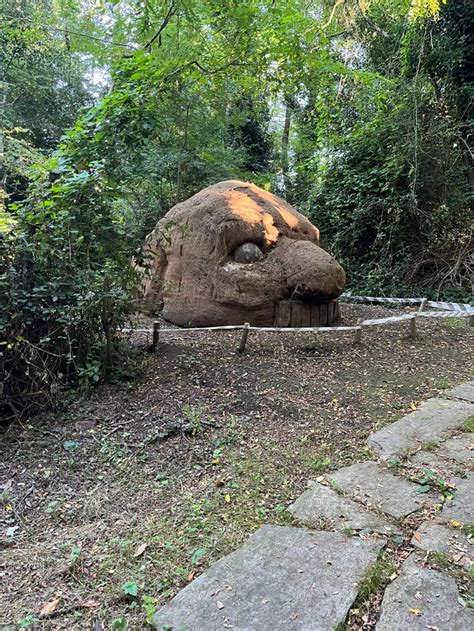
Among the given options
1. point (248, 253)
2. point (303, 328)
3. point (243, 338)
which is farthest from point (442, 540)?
point (248, 253)

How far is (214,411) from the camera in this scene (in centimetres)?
338

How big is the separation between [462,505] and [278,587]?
1.10 metres

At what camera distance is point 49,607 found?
1.70 meters

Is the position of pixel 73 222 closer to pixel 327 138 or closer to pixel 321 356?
pixel 321 356

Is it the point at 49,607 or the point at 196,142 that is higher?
the point at 196,142

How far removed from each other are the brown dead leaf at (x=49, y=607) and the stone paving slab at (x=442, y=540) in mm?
1571

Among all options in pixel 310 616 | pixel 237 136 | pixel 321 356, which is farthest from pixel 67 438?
pixel 237 136

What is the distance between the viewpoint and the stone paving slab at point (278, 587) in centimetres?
150

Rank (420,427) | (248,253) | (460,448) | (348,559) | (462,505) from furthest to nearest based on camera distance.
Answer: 1. (248,253)
2. (420,427)
3. (460,448)
4. (462,505)
5. (348,559)

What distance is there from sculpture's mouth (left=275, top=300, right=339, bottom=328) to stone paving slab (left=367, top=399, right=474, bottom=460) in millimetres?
2349

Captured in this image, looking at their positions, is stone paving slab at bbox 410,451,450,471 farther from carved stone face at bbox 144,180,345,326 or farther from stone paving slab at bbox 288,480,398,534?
carved stone face at bbox 144,180,345,326

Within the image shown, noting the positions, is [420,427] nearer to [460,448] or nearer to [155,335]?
[460,448]

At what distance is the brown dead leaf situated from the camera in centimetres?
167

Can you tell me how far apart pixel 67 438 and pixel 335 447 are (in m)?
1.96
